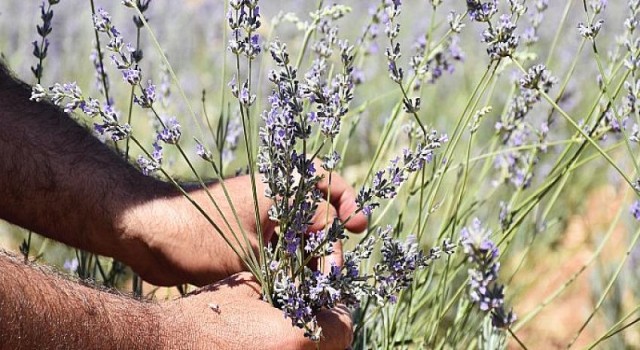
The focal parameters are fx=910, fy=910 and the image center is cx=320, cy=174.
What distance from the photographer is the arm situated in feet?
4.26

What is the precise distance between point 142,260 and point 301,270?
1.82ft

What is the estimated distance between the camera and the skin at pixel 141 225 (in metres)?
1.43

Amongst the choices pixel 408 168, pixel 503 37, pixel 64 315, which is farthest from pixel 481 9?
pixel 64 315

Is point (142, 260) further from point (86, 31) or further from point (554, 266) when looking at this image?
point (86, 31)

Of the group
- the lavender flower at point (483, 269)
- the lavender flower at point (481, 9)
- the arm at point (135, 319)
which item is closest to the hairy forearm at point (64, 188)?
the arm at point (135, 319)

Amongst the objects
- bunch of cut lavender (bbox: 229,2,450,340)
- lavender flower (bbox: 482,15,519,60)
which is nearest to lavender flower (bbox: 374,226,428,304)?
bunch of cut lavender (bbox: 229,2,450,340)

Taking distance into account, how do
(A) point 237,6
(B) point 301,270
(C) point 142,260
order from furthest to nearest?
(C) point 142,260, (B) point 301,270, (A) point 237,6

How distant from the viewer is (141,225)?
1.84 metres

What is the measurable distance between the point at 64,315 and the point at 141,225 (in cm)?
52

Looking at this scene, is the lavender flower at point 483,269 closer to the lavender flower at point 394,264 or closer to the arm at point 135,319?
the lavender flower at point 394,264

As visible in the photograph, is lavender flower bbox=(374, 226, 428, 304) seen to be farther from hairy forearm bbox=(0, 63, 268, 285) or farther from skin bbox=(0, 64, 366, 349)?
hairy forearm bbox=(0, 63, 268, 285)

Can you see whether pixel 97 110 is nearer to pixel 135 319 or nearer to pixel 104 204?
pixel 135 319

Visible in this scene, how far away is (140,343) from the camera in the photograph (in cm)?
138

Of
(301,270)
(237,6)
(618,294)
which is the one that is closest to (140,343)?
(301,270)
